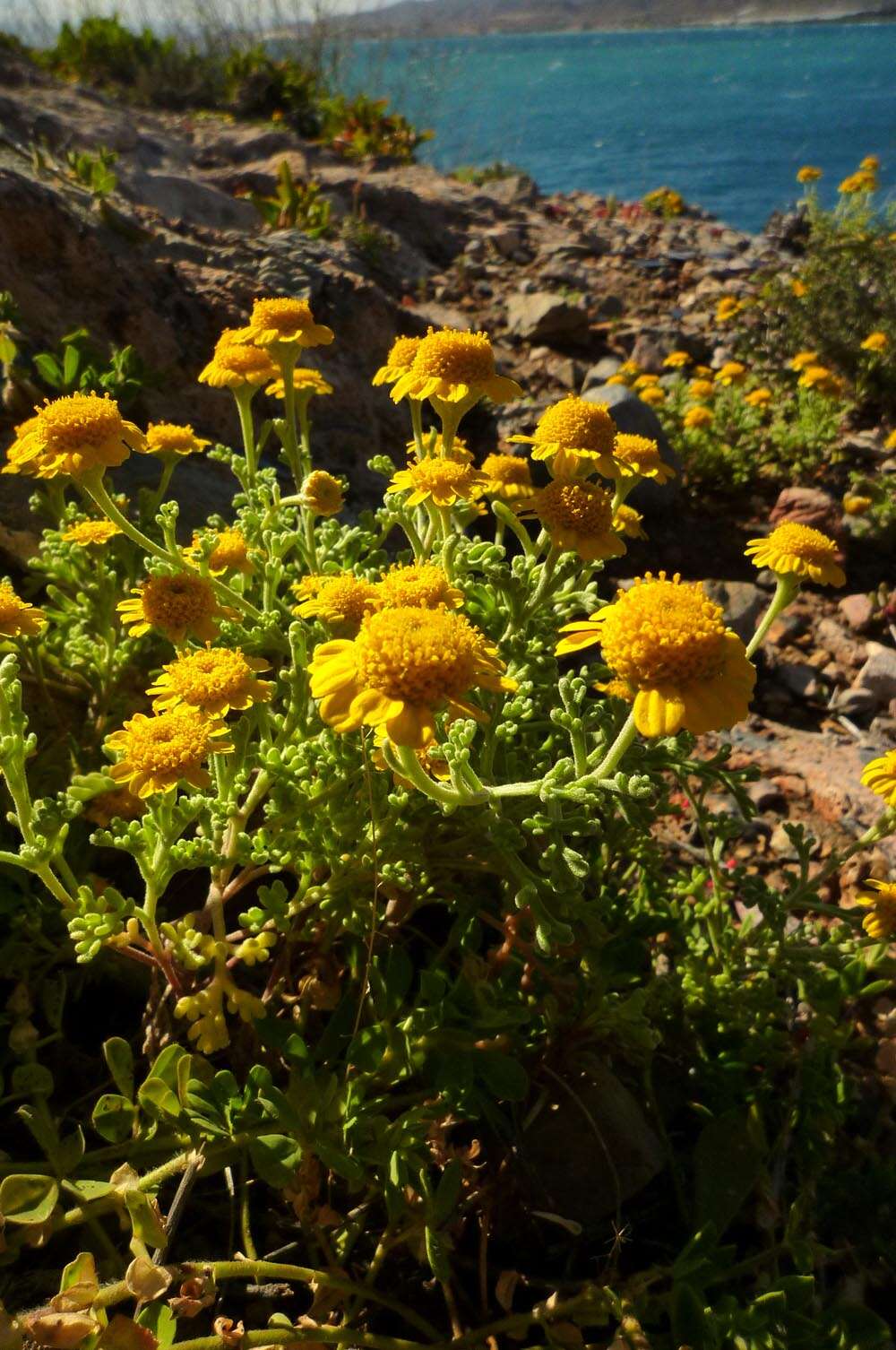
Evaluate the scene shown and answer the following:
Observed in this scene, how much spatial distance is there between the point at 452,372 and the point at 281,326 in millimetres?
479

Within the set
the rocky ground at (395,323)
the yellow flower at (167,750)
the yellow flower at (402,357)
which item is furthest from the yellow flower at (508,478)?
the rocky ground at (395,323)

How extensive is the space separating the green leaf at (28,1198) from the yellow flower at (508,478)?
4.92ft

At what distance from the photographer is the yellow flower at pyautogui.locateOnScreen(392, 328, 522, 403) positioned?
6.40 ft

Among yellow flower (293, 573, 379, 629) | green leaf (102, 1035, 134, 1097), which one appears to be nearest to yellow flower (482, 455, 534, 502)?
yellow flower (293, 573, 379, 629)

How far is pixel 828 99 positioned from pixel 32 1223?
2659 cm

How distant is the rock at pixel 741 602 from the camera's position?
3.94m

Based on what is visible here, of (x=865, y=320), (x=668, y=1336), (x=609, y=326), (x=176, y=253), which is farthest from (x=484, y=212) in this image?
(x=668, y=1336)

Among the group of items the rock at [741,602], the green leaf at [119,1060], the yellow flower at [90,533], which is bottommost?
the rock at [741,602]

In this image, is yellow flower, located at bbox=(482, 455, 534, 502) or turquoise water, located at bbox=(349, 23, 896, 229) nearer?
yellow flower, located at bbox=(482, 455, 534, 502)

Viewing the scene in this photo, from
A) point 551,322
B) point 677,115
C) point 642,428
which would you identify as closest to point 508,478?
point 642,428

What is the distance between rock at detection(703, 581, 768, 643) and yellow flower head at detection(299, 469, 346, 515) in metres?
2.26

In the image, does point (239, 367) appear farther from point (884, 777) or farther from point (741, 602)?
point (741, 602)

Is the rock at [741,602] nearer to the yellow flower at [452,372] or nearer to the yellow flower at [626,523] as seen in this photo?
the yellow flower at [626,523]

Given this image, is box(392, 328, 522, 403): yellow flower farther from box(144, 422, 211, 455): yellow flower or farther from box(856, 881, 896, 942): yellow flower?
box(856, 881, 896, 942): yellow flower
